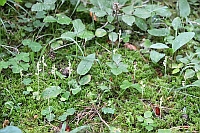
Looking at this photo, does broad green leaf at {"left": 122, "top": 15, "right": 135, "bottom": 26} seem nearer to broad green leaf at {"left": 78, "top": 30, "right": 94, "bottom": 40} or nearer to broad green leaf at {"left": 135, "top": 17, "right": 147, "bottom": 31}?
broad green leaf at {"left": 135, "top": 17, "right": 147, "bottom": 31}

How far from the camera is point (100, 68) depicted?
1.93 metres

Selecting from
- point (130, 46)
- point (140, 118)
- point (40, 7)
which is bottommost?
point (140, 118)

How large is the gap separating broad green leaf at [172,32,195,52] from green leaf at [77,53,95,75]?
459mm

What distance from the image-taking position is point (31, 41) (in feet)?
6.66

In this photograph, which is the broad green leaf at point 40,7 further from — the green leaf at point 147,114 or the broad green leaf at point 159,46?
the green leaf at point 147,114

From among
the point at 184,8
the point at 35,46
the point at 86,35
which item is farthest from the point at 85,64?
the point at 184,8

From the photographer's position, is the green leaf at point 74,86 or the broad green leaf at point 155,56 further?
the broad green leaf at point 155,56

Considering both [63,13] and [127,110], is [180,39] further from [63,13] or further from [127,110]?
[63,13]

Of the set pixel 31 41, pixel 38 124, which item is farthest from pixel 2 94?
pixel 31 41

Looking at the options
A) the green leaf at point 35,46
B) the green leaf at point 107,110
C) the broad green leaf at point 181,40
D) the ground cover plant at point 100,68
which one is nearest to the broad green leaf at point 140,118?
the ground cover plant at point 100,68

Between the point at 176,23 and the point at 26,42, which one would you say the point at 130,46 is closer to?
the point at 176,23

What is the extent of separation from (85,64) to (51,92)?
25cm

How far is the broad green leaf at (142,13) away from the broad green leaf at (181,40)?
0.24 m

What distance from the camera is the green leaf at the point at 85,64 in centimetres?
182
